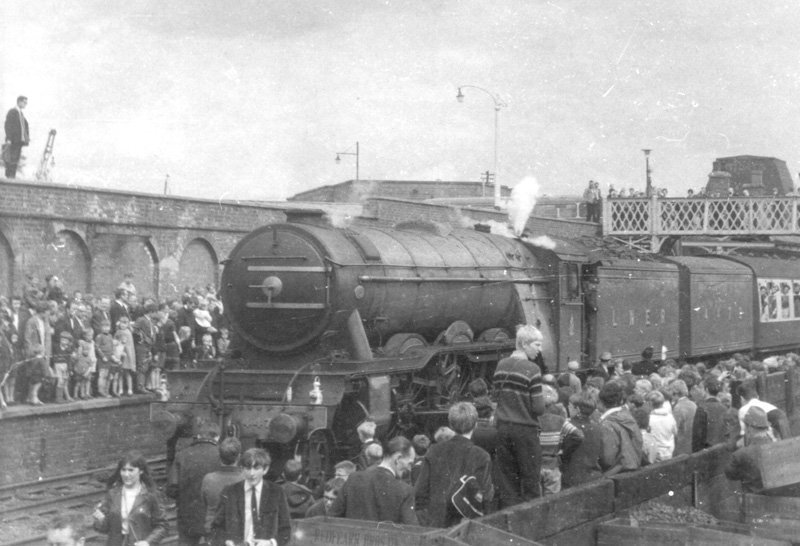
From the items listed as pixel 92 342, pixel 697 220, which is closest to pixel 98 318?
pixel 92 342

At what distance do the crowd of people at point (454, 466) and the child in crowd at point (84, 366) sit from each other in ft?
14.0

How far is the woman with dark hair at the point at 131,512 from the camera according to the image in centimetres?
637

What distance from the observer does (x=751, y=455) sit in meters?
7.34

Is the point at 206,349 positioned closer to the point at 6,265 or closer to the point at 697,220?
the point at 6,265

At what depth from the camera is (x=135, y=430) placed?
49.7 ft

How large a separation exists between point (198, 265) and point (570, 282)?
9247mm

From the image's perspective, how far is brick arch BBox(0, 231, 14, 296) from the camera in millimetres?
17156

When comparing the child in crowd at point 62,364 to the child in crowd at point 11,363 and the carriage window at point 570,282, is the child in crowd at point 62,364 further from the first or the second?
the carriage window at point 570,282

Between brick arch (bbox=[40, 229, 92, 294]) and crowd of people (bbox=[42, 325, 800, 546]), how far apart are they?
8.84 meters

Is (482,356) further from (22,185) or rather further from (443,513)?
(22,185)

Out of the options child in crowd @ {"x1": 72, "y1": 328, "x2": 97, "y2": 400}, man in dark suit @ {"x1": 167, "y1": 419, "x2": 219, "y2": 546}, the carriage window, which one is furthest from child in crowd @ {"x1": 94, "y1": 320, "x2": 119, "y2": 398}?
man in dark suit @ {"x1": 167, "y1": 419, "x2": 219, "y2": 546}

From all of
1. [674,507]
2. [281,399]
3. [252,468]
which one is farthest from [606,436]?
[281,399]

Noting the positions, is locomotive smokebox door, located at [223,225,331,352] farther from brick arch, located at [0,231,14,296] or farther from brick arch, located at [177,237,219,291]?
brick arch, located at [177,237,219,291]

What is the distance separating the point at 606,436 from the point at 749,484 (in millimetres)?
1159
